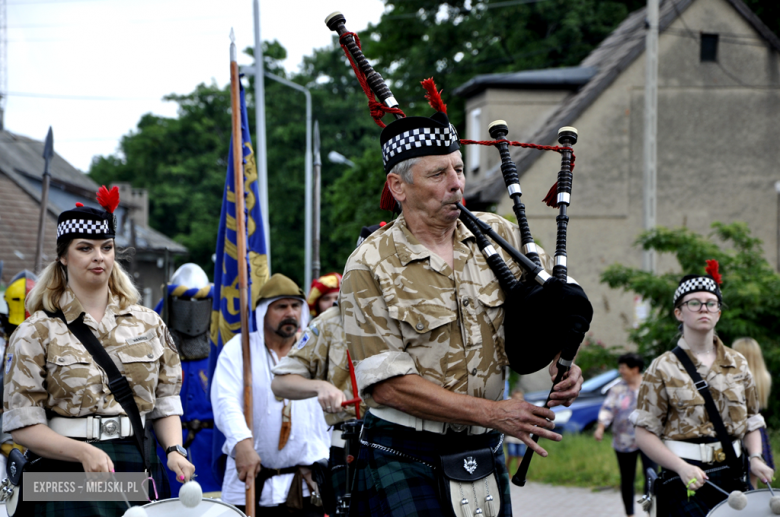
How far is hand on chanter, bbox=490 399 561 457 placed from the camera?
10.3 feet

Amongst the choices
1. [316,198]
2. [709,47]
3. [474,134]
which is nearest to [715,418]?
[316,198]

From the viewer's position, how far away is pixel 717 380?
559 cm

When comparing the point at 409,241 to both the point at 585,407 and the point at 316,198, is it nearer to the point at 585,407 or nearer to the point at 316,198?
the point at 316,198

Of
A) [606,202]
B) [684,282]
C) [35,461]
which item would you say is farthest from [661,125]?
[35,461]

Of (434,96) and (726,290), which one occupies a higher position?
(434,96)

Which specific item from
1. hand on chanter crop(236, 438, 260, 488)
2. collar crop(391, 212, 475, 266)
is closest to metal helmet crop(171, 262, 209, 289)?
hand on chanter crop(236, 438, 260, 488)

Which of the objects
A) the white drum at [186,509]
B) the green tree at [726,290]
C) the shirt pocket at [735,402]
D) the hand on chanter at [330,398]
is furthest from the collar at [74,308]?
the green tree at [726,290]

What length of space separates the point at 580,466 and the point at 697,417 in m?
7.64

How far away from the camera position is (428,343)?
132 inches

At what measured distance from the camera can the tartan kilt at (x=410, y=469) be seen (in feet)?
11.1

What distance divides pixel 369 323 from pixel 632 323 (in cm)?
2008

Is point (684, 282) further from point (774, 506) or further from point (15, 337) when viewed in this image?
point (15, 337)

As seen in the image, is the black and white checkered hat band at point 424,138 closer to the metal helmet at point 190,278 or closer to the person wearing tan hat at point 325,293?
the person wearing tan hat at point 325,293

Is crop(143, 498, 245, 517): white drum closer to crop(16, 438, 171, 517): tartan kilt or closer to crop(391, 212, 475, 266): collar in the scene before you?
crop(16, 438, 171, 517): tartan kilt
